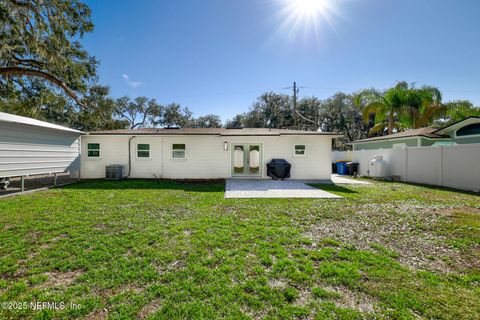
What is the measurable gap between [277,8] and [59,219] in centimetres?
1208

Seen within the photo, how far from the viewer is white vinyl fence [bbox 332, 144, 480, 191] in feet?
27.3

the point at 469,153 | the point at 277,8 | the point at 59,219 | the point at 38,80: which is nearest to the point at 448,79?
the point at 469,153

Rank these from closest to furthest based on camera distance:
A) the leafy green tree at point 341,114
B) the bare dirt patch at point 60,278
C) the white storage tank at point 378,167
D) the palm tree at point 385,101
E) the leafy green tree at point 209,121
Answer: the bare dirt patch at point 60,278 → the white storage tank at point 378,167 → the palm tree at point 385,101 → the leafy green tree at point 341,114 → the leafy green tree at point 209,121

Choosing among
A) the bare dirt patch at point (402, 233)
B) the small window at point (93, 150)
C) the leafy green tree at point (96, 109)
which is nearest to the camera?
the bare dirt patch at point (402, 233)

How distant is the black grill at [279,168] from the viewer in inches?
452

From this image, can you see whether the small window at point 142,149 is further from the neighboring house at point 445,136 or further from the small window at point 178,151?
the neighboring house at point 445,136

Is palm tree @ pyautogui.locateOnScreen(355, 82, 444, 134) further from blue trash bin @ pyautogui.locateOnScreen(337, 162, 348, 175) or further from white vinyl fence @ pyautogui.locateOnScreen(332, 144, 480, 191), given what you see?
white vinyl fence @ pyautogui.locateOnScreen(332, 144, 480, 191)

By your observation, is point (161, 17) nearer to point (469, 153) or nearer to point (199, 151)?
point (199, 151)

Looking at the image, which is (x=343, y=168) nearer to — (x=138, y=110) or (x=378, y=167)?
(x=378, y=167)

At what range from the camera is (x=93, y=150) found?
1176cm

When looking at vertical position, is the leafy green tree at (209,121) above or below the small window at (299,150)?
above

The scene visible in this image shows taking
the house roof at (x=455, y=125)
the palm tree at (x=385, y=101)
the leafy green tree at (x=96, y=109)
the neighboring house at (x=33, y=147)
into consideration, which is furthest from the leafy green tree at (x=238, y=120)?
the neighboring house at (x=33, y=147)

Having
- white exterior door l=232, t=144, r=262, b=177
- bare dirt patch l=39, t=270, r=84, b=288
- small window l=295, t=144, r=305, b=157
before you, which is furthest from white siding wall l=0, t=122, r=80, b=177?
small window l=295, t=144, r=305, b=157

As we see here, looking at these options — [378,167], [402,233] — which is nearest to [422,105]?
[378,167]
